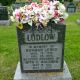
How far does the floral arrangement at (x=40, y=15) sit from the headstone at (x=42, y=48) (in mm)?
127

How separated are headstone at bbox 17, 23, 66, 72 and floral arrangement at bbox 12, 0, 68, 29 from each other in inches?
5.0

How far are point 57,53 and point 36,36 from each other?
0.52 metres

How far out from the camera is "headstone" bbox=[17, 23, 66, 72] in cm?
492

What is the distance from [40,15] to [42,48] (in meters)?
0.64

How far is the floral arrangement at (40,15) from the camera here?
4.77 meters

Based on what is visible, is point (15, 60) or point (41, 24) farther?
point (15, 60)

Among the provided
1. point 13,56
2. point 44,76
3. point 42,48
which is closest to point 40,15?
point 42,48

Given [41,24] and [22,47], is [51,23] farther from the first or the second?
[22,47]

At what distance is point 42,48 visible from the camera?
5.05 meters

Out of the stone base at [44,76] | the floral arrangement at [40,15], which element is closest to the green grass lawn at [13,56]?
the stone base at [44,76]

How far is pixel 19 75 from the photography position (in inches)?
201

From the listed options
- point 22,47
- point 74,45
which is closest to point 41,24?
point 22,47

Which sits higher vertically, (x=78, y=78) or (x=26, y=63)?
(x=26, y=63)

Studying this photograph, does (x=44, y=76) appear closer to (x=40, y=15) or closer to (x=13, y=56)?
(x=40, y=15)
